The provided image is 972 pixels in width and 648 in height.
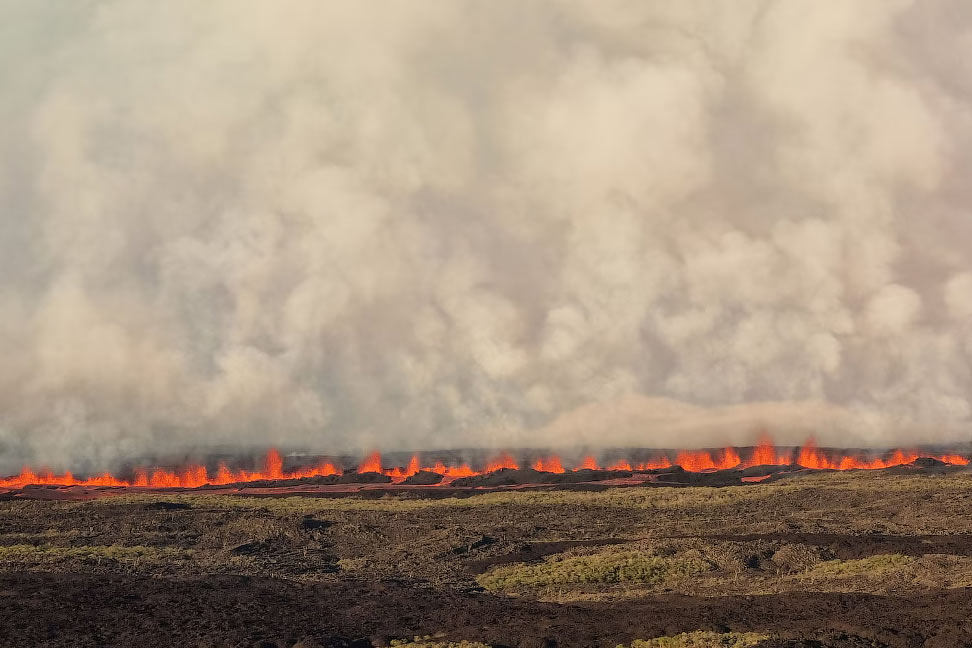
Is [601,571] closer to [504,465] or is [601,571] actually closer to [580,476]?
[580,476]

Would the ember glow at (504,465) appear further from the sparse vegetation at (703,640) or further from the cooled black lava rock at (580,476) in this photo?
the sparse vegetation at (703,640)

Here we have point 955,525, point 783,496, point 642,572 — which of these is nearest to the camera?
point 642,572

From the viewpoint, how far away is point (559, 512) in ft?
165

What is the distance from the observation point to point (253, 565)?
117 ft

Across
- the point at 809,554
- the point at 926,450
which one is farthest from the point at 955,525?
the point at 926,450

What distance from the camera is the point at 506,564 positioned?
113ft

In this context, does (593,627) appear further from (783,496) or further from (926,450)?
(926,450)

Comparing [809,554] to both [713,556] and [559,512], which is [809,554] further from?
[559,512]

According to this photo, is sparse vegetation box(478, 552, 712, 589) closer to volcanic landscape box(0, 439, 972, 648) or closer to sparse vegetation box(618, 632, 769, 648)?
volcanic landscape box(0, 439, 972, 648)

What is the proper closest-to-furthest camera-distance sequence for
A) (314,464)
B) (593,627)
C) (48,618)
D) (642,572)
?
1. (593,627)
2. (48,618)
3. (642,572)
4. (314,464)

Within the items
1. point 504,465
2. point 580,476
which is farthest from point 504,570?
point 504,465

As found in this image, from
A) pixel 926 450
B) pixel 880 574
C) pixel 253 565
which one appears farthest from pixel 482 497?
pixel 926 450

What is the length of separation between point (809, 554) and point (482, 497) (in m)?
29.0

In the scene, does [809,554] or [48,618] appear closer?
[48,618]
